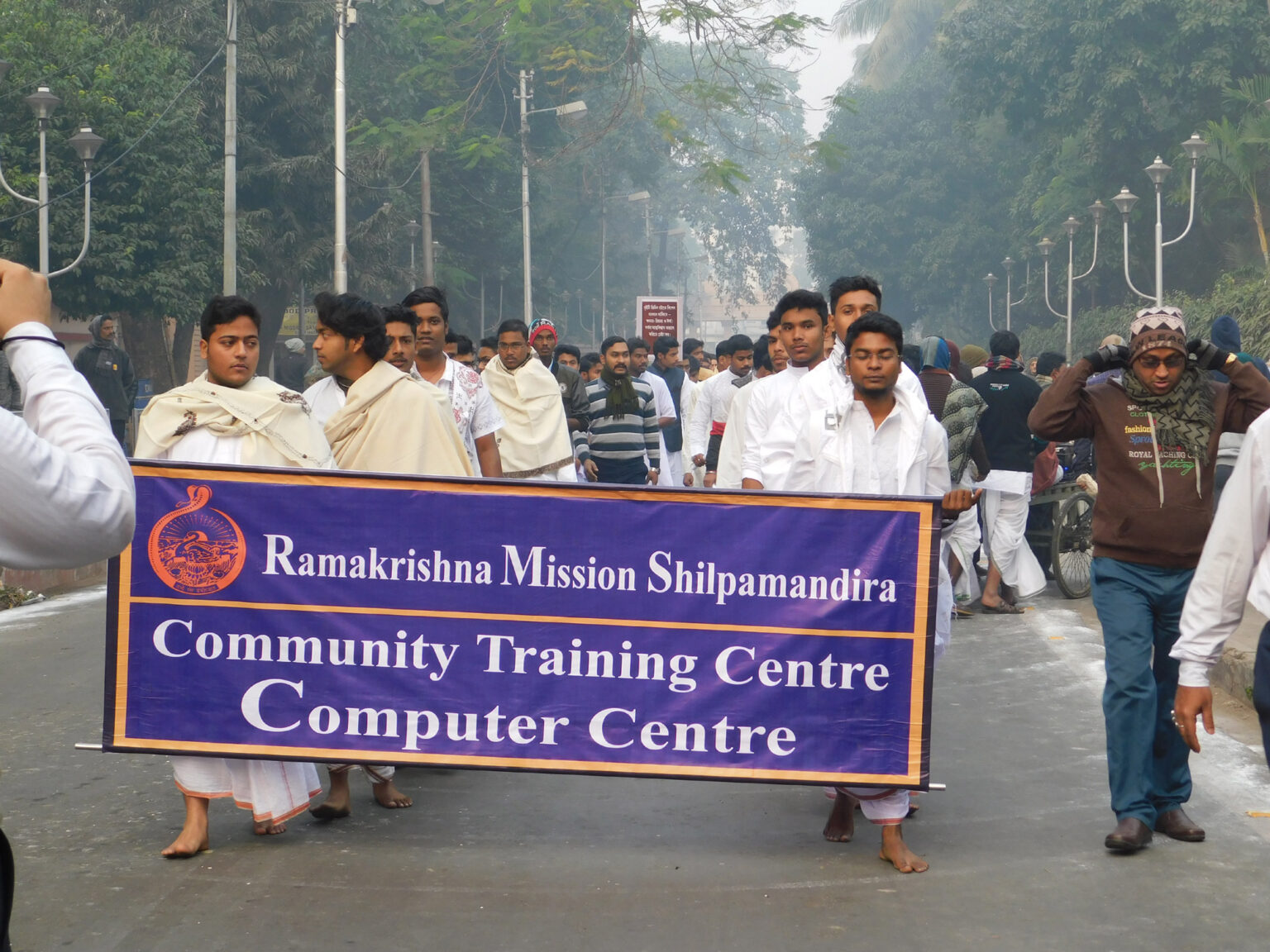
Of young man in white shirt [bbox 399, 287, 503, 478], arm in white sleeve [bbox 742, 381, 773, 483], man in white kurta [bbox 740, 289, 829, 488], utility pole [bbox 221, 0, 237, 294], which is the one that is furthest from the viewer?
utility pole [bbox 221, 0, 237, 294]

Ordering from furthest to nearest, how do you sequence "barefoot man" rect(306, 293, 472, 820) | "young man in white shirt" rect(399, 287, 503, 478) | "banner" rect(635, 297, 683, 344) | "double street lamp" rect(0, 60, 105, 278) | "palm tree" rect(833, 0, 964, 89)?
1. "palm tree" rect(833, 0, 964, 89)
2. "banner" rect(635, 297, 683, 344)
3. "double street lamp" rect(0, 60, 105, 278)
4. "young man in white shirt" rect(399, 287, 503, 478)
5. "barefoot man" rect(306, 293, 472, 820)

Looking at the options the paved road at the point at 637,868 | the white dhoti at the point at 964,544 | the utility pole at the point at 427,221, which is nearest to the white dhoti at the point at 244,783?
the paved road at the point at 637,868

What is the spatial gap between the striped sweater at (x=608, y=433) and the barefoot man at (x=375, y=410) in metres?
5.76

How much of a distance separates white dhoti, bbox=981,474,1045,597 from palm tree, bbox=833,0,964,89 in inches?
2446

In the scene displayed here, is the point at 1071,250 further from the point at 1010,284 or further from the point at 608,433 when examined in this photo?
the point at 608,433

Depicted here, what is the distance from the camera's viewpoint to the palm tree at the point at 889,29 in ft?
233

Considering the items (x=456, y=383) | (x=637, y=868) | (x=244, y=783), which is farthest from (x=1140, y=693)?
(x=456, y=383)

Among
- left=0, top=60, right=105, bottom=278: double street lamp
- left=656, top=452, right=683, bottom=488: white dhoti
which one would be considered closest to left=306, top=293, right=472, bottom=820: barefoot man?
left=656, top=452, right=683, bottom=488: white dhoti

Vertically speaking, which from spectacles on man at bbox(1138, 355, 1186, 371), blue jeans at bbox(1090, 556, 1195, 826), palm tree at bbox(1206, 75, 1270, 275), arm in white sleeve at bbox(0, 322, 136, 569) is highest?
palm tree at bbox(1206, 75, 1270, 275)

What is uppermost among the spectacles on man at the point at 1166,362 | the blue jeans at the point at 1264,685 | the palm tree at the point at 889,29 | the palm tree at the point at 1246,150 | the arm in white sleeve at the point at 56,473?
the palm tree at the point at 889,29

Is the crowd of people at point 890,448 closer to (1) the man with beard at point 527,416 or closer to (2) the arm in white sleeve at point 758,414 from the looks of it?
(2) the arm in white sleeve at point 758,414

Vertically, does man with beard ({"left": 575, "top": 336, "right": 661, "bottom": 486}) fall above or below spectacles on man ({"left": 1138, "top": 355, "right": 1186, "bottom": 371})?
below

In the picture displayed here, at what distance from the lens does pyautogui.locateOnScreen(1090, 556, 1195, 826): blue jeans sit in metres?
5.29

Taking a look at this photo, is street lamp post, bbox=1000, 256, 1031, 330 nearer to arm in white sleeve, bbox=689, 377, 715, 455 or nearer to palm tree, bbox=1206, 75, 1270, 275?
palm tree, bbox=1206, 75, 1270, 275
